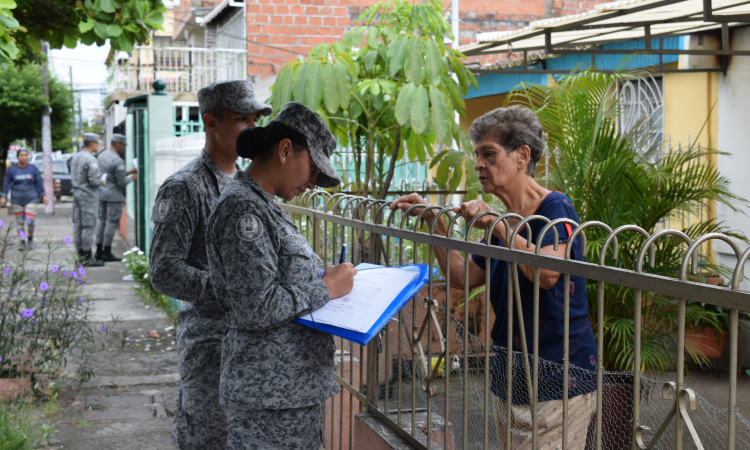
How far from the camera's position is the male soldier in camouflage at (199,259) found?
277 cm

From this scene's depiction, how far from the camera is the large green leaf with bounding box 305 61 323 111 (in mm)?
4625

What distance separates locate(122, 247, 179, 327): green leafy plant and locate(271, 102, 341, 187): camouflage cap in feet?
17.5

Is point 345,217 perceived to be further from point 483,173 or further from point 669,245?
point 669,245

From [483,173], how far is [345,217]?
797 mm

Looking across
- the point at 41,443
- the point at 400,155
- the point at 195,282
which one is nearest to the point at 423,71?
the point at 400,155

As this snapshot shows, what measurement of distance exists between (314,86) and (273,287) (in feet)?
8.93

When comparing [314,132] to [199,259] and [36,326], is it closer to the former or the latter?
[199,259]

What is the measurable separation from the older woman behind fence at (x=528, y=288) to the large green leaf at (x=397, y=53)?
2.09m

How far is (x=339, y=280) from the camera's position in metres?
2.30

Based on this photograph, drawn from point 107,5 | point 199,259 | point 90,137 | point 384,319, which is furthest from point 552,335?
point 90,137

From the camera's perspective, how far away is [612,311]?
172 inches

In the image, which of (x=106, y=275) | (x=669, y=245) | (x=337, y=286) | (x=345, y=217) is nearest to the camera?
(x=337, y=286)

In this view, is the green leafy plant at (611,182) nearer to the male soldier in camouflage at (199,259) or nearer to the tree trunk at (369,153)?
the tree trunk at (369,153)

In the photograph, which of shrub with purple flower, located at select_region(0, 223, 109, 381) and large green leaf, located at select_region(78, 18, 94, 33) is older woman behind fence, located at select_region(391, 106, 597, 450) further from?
shrub with purple flower, located at select_region(0, 223, 109, 381)
